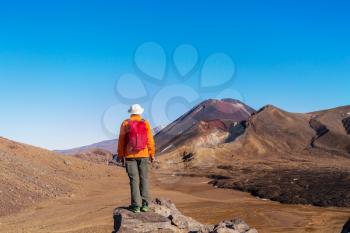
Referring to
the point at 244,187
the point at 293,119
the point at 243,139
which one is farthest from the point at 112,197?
the point at 293,119

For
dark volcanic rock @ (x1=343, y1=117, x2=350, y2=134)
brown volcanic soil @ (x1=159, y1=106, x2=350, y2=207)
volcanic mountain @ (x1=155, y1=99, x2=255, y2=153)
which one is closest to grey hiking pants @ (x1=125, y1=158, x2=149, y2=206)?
brown volcanic soil @ (x1=159, y1=106, x2=350, y2=207)

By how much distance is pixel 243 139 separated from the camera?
92.3 meters

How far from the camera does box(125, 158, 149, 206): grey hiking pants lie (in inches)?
413

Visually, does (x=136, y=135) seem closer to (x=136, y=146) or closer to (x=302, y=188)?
(x=136, y=146)

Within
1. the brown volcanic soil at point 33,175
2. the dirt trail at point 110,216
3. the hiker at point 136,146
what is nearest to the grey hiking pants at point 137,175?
the hiker at point 136,146

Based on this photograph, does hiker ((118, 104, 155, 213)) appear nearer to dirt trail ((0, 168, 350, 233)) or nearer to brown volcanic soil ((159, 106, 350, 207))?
dirt trail ((0, 168, 350, 233))

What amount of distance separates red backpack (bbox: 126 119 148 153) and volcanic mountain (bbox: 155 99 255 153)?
87781 millimetres

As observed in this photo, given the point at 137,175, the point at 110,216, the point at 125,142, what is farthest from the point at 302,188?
the point at 125,142

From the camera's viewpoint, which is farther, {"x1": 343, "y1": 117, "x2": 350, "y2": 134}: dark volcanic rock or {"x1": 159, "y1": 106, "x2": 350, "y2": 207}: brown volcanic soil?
{"x1": 343, "y1": 117, "x2": 350, "y2": 134}: dark volcanic rock

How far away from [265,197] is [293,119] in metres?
69.8

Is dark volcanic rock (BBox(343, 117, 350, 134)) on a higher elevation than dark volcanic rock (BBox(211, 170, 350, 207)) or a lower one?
higher

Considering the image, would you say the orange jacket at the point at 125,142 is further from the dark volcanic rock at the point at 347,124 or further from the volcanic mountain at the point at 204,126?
the dark volcanic rock at the point at 347,124

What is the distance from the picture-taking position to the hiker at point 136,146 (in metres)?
10.2

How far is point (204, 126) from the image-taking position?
113 m
